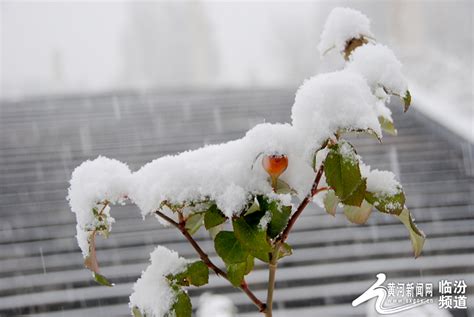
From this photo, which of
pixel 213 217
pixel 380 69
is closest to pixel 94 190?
pixel 213 217

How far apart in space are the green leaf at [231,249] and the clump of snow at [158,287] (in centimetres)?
7

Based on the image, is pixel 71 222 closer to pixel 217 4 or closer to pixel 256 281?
pixel 256 281

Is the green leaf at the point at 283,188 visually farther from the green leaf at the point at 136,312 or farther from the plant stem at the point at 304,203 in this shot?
the green leaf at the point at 136,312

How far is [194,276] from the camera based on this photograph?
0.63m

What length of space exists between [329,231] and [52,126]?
9.76 feet

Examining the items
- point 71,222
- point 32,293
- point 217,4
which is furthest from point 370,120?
point 217,4

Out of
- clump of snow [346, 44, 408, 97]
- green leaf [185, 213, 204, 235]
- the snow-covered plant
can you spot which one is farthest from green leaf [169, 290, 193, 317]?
Result: clump of snow [346, 44, 408, 97]

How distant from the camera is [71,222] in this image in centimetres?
282

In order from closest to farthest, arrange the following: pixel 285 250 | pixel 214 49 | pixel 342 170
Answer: pixel 342 170
pixel 285 250
pixel 214 49

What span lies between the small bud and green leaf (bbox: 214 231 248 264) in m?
0.08

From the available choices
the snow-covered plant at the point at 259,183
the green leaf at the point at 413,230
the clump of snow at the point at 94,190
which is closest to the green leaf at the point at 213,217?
the snow-covered plant at the point at 259,183

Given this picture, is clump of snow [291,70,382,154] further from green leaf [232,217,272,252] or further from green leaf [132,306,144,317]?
green leaf [132,306,144,317]

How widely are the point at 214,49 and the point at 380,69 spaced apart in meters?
21.5

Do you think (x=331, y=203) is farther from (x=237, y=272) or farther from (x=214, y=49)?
(x=214, y=49)
